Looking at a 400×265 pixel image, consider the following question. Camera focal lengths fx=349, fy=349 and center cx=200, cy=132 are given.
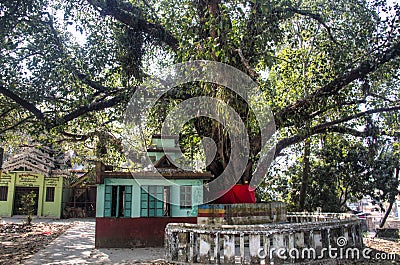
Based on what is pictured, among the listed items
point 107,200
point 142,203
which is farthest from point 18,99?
point 142,203

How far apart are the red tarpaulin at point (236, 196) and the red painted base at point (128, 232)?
2.13 metres

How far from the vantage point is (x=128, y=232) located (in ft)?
33.7

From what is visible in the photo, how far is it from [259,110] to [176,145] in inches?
170

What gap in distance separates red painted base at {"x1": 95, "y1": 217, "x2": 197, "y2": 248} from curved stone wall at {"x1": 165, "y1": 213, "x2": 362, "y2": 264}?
3.82 meters

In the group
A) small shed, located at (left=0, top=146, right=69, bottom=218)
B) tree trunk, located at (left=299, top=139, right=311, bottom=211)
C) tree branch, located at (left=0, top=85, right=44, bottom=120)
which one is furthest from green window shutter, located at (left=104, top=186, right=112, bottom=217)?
small shed, located at (left=0, top=146, right=69, bottom=218)

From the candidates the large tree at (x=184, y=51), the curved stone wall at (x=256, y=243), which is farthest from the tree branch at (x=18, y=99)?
the curved stone wall at (x=256, y=243)

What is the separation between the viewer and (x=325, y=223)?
6.53m

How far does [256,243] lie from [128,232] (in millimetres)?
5427

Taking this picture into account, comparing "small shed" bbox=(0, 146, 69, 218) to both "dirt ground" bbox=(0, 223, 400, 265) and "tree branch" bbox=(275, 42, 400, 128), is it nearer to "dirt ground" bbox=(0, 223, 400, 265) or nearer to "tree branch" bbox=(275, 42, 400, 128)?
"dirt ground" bbox=(0, 223, 400, 265)

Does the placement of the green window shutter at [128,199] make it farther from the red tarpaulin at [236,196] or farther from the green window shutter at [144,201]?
the red tarpaulin at [236,196]

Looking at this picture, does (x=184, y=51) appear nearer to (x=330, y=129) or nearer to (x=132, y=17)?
(x=132, y=17)

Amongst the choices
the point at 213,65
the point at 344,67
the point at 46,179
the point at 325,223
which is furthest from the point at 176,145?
the point at 46,179

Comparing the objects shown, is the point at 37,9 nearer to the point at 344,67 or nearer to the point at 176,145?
the point at 176,145

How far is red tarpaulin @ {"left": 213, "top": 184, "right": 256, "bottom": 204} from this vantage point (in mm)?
9750
